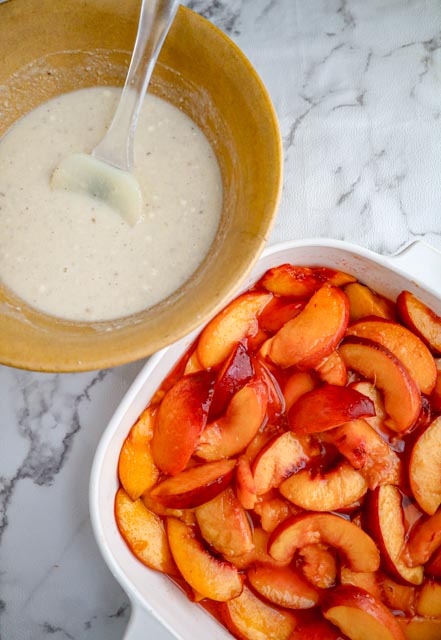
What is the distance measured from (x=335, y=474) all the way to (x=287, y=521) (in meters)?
0.11

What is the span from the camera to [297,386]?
1167 millimetres

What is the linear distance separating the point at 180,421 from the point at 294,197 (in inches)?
19.2

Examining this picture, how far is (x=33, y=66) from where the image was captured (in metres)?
0.99

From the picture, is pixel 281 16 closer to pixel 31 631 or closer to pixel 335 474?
pixel 335 474

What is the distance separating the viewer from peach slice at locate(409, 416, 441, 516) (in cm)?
112

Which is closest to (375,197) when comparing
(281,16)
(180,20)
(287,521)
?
(281,16)

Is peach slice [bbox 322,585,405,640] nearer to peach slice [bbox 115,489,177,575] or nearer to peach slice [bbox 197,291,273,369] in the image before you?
peach slice [bbox 115,489,177,575]

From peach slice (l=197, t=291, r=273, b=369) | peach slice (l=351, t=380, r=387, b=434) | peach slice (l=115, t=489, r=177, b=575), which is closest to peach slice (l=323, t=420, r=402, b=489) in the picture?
peach slice (l=351, t=380, r=387, b=434)

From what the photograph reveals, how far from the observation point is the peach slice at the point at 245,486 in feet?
3.65

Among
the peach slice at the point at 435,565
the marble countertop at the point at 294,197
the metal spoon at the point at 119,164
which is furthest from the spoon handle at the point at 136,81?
the peach slice at the point at 435,565

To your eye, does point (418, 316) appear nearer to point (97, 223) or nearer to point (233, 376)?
point (233, 376)

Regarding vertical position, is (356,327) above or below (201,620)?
above

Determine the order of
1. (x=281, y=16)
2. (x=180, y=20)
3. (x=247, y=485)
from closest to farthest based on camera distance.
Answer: (x=180, y=20)
(x=247, y=485)
(x=281, y=16)

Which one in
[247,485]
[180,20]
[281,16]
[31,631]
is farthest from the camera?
[281,16]
